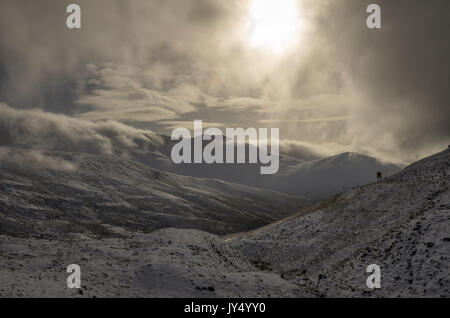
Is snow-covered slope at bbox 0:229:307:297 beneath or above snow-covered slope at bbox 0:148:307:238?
beneath

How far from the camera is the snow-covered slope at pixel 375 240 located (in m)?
24.2

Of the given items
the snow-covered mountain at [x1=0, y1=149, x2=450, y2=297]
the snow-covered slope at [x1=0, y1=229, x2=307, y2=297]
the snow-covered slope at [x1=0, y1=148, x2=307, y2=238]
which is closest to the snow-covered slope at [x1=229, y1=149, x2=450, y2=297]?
the snow-covered mountain at [x1=0, y1=149, x2=450, y2=297]

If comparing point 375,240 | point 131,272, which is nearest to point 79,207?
point 131,272

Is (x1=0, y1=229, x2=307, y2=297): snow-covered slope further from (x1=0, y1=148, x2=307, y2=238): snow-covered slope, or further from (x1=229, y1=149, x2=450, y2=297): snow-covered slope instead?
(x1=0, y1=148, x2=307, y2=238): snow-covered slope

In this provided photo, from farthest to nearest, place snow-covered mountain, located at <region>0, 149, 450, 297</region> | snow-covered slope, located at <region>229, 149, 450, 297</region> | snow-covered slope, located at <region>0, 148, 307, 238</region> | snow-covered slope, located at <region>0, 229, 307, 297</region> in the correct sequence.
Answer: snow-covered slope, located at <region>0, 148, 307, 238</region> < snow-covered slope, located at <region>229, 149, 450, 297</region> < snow-covered mountain, located at <region>0, 149, 450, 297</region> < snow-covered slope, located at <region>0, 229, 307, 297</region>

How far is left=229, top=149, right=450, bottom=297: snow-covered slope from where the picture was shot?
79.5 ft

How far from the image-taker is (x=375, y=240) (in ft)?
107

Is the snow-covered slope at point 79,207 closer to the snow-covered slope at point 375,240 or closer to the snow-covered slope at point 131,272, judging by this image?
the snow-covered slope at point 131,272

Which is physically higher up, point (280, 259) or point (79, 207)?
point (79, 207)

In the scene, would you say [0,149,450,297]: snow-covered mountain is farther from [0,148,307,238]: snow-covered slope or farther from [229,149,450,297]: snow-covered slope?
[0,148,307,238]: snow-covered slope

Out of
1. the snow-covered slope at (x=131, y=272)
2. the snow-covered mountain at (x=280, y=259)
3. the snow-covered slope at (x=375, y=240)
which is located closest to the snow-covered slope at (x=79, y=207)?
the snow-covered slope at (x=131, y=272)

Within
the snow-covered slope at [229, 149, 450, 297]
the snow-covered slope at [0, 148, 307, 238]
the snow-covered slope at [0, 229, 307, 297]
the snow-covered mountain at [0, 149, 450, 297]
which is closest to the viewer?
the snow-covered slope at [0, 229, 307, 297]

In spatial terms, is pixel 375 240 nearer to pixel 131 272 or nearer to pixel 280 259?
pixel 280 259

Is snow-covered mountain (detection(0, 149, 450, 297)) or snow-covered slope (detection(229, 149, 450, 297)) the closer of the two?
snow-covered mountain (detection(0, 149, 450, 297))
